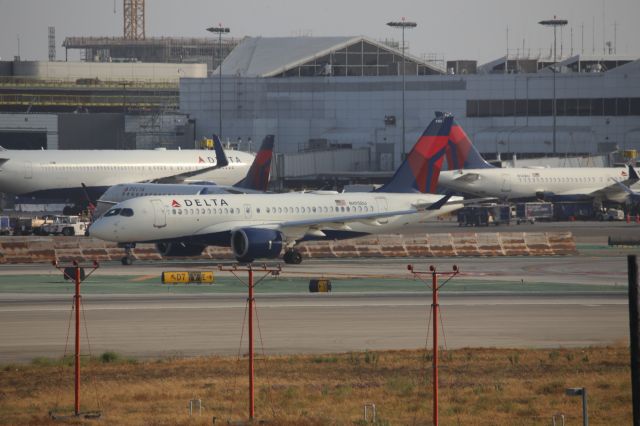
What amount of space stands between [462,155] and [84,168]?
3816 centimetres

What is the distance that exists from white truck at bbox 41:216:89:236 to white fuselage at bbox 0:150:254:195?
16940 millimetres

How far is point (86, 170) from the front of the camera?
388ft

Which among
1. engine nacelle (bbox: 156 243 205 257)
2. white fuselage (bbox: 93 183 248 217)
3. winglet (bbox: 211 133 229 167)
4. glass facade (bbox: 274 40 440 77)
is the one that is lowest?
engine nacelle (bbox: 156 243 205 257)

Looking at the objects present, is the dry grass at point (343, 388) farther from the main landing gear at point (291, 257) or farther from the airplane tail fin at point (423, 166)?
the airplane tail fin at point (423, 166)

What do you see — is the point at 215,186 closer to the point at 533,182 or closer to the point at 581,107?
the point at 533,182

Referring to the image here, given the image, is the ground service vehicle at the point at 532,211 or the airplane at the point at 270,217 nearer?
the airplane at the point at 270,217

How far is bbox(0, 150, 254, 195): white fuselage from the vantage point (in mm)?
117750

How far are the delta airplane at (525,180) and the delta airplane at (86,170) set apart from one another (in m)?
23.3

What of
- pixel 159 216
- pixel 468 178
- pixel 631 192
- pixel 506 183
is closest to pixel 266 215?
pixel 159 216

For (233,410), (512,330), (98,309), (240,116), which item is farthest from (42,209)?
(233,410)

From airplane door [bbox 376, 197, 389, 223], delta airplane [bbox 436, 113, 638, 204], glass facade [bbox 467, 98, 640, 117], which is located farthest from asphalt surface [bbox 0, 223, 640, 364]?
glass facade [bbox 467, 98, 640, 117]

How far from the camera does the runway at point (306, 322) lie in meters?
43.5

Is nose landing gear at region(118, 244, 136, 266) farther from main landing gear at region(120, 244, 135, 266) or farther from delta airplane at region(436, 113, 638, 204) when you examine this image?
delta airplane at region(436, 113, 638, 204)

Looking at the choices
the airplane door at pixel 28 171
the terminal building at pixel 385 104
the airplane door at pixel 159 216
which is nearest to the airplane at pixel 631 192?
the terminal building at pixel 385 104
